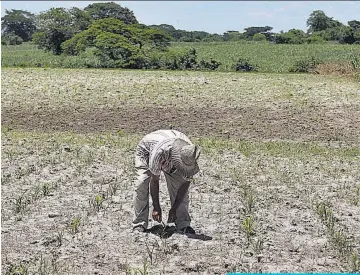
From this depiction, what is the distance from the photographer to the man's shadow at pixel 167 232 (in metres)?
6.18

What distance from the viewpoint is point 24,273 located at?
5188 millimetres

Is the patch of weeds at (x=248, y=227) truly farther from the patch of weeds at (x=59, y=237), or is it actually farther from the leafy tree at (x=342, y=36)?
the leafy tree at (x=342, y=36)

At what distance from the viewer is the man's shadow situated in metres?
6.18

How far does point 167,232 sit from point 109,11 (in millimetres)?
42544

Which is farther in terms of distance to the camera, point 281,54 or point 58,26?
point 58,26

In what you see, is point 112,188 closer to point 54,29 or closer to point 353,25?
point 353,25

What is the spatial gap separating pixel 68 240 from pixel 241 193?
282cm

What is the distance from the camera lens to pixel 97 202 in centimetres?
745

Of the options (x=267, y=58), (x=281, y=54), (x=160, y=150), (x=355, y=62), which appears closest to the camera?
(x=160, y=150)

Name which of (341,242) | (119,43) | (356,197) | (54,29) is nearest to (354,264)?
(341,242)

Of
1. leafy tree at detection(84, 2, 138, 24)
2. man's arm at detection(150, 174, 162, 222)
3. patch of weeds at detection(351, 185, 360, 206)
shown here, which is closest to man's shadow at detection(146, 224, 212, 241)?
man's arm at detection(150, 174, 162, 222)

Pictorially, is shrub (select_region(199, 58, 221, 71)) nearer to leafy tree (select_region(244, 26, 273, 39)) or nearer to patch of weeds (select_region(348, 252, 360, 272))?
patch of weeds (select_region(348, 252, 360, 272))

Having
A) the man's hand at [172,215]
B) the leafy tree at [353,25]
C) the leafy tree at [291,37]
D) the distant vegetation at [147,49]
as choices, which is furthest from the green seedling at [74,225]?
the leafy tree at [291,37]

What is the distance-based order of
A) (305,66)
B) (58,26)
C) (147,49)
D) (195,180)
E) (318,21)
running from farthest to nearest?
1. (318,21)
2. (58,26)
3. (147,49)
4. (305,66)
5. (195,180)
